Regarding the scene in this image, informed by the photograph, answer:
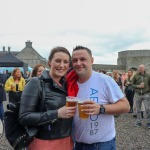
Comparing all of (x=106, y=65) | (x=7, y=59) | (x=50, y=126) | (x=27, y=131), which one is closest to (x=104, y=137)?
(x=50, y=126)

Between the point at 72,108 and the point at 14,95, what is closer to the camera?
the point at 72,108

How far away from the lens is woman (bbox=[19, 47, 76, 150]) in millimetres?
2109

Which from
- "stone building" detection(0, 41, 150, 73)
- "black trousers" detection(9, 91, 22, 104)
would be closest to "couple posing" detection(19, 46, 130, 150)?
"black trousers" detection(9, 91, 22, 104)

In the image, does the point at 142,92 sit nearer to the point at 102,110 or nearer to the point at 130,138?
the point at 130,138

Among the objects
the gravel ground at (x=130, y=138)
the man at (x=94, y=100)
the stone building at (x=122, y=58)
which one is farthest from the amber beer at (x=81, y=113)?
the stone building at (x=122, y=58)

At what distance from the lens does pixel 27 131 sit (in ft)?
6.99

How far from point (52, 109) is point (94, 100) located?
0.40 metres

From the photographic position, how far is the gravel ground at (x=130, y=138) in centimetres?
577

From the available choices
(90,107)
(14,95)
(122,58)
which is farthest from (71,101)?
(122,58)

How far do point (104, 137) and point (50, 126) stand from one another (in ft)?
1.68

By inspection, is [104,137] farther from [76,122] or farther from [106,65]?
[106,65]

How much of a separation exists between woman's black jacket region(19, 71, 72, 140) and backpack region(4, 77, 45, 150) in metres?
0.04

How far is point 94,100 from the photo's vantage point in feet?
7.80

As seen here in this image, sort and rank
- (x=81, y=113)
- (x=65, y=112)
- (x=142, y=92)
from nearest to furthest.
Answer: (x=65, y=112) < (x=81, y=113) < (x=142, y=92)
